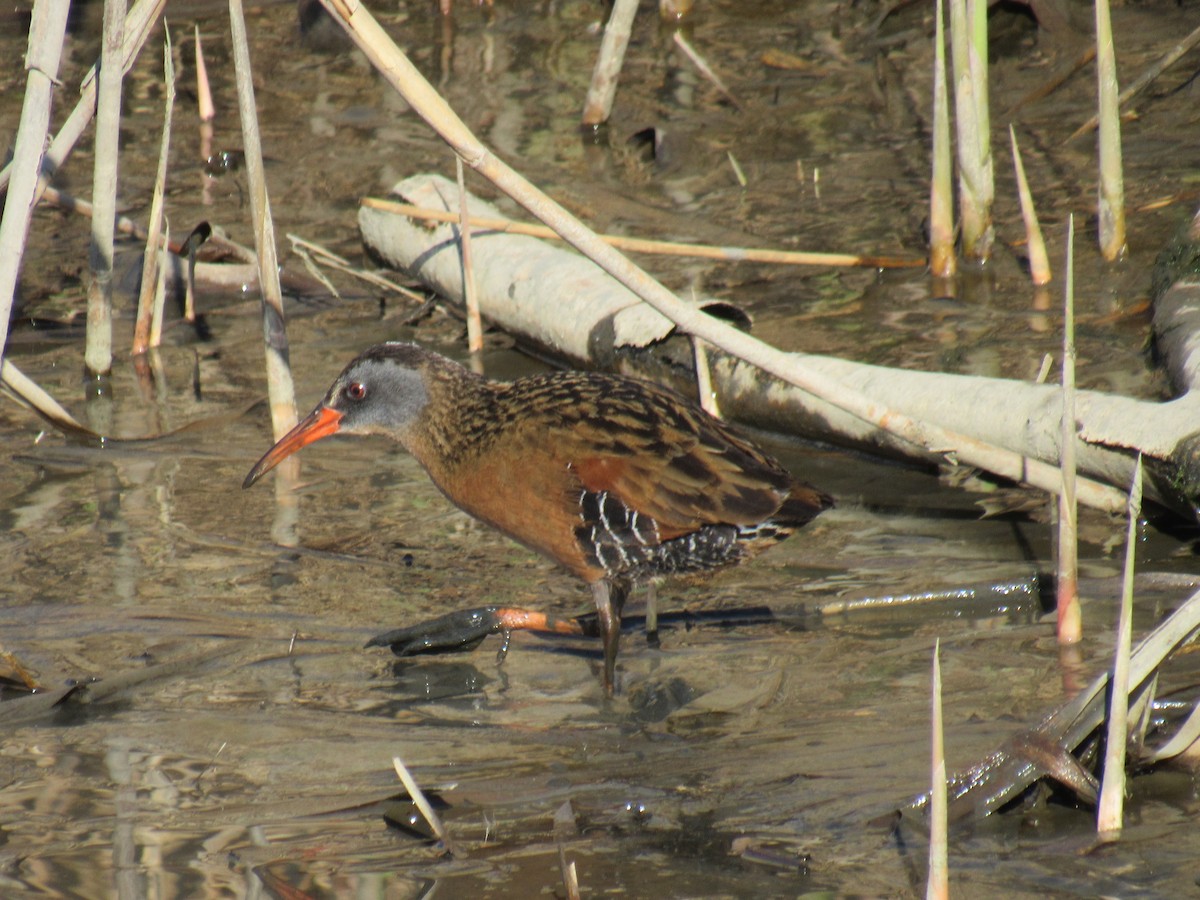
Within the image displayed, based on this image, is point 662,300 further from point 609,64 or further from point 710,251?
point 609,64

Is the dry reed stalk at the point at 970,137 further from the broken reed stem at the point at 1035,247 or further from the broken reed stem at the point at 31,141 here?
the broken reed stem at the point at 31,141

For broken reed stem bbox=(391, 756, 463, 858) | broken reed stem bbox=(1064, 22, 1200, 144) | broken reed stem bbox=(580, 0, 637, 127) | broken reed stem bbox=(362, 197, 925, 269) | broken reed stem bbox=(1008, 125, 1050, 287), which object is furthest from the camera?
broken reed stem bbox=(580, 0, 637, 127)

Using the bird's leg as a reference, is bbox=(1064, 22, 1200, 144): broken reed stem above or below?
above

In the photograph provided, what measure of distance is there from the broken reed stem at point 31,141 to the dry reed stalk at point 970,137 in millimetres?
3009

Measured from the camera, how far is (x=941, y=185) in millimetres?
5555

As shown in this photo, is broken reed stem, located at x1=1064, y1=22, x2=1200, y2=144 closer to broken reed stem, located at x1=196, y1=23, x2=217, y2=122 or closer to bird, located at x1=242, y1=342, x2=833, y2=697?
bird, located at x1=242, y1=342, x2=833, y2=697

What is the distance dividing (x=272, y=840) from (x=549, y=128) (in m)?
5.93

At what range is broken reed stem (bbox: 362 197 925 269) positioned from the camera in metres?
5.88

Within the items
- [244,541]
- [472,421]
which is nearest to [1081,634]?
[472,421]

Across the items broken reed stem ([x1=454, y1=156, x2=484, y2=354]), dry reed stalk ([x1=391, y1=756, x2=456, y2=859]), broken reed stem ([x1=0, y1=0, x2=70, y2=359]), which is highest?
broken reed stem ([x1=0, y1=0, x2=70, y2=359])

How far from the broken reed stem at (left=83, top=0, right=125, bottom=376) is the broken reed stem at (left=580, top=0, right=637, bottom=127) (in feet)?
9.49

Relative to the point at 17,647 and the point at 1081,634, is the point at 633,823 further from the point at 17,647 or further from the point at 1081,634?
the point at 17,647

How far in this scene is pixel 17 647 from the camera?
3.70 metres

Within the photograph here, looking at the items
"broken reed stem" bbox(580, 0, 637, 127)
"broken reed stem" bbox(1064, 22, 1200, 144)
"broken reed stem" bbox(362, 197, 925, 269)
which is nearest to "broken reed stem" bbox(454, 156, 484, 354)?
"broken reed stem" bbox(362, 197, 925, 269)
